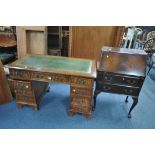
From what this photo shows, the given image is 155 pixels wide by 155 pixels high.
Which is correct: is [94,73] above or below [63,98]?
above

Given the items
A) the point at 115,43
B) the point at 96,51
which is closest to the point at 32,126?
the point at 96,51

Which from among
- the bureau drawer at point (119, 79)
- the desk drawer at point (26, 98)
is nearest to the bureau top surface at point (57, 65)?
the bureau drawer at point (119, 79)

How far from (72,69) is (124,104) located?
1.21 metres

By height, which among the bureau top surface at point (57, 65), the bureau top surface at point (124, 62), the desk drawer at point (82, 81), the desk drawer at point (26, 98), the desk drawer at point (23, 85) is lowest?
the desk drawer at point (26, 98)

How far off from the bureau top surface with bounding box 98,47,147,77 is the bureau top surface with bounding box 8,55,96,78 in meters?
0.18

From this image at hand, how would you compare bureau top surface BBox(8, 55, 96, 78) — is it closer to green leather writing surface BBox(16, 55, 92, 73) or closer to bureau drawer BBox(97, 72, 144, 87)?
green leather writing surface BBox(16, 55, 92, 73)

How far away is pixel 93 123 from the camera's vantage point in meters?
2.08

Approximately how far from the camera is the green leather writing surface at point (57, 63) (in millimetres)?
1881

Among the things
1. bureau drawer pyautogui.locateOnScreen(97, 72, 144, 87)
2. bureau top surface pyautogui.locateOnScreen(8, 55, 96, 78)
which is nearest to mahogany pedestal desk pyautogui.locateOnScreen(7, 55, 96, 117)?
bureau top surface pyautogui.locateOnScreen(8, 55, 96, 78)

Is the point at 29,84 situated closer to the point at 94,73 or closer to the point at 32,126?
the point at 32,126

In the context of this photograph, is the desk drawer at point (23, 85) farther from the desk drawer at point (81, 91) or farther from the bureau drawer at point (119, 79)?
the bureau drawer at point (119, 79)

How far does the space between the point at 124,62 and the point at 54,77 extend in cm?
87

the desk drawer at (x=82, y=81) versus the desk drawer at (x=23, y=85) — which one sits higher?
the desk drawer at (x=82, y=81)

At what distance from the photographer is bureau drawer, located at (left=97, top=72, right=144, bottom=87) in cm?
182
